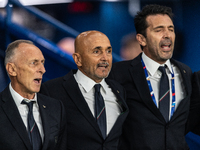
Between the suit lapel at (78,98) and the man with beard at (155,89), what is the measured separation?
42 centimetres

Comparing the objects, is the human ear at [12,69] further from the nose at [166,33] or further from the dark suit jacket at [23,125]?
the nose at [166,33]

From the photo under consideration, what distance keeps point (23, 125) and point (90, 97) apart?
26.1 inches

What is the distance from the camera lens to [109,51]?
272cm

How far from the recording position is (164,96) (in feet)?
8.95

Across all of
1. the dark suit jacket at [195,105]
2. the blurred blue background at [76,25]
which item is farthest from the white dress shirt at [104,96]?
the blurred blue background at [76,25]

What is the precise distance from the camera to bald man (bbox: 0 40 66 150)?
2.17m

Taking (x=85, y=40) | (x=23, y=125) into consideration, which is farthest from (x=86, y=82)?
(x=23, y=125)

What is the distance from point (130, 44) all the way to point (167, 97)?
1598 millimetres

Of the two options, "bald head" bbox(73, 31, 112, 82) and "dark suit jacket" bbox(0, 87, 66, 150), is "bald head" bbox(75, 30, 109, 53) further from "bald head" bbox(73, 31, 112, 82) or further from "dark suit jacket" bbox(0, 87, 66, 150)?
"dark suit jacket" bbox(0, 87, 66, 150)

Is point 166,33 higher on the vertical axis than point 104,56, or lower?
higher

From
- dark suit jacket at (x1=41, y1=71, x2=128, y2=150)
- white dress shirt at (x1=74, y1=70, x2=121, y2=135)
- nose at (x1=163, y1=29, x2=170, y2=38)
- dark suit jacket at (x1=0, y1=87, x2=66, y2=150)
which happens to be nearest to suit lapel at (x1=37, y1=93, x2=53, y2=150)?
dark suit jacket at (x1=0, y1=87, x2=66, y2=150)

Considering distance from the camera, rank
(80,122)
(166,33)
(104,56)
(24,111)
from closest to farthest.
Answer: (24,111), (80,122), (104,56), (166,33)

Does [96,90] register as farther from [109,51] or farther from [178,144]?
[178,144]

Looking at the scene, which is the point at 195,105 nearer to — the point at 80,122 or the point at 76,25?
the point at 80,122
